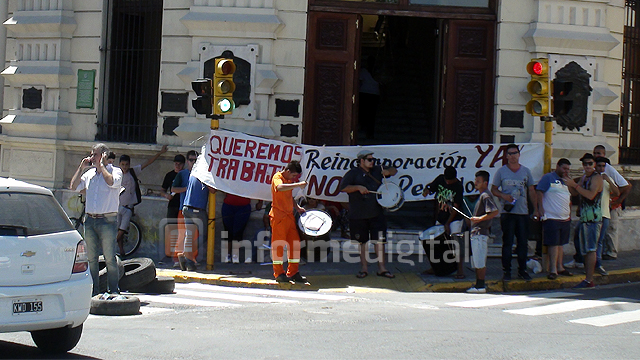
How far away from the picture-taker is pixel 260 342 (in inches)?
312

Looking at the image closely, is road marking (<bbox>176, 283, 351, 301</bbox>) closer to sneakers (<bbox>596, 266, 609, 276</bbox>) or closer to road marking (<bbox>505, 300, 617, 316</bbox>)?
road marking (<bbox>505, 300, 617, 316</bbox>)

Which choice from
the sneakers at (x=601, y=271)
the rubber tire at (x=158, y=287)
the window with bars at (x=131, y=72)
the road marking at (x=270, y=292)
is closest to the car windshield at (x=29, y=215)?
the rubber tire at (x=158, y=287)

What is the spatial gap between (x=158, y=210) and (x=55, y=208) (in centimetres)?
754

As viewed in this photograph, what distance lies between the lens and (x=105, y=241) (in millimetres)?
9969

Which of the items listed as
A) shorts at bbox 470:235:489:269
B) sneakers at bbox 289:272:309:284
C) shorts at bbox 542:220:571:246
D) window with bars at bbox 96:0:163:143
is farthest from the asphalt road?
window with bars at bbox 96:0:163:143

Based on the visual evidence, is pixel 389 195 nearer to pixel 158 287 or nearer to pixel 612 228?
pixel 158 287

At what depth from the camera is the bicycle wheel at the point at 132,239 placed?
14.8 metres

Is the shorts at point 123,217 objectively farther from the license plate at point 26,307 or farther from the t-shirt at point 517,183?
the license plate at point 26,307

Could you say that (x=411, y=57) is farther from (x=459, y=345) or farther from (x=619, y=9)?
(x=459, y=345)

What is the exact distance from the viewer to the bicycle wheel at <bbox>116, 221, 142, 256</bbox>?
14820 mm

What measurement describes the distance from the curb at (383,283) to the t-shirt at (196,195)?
42.1 inches

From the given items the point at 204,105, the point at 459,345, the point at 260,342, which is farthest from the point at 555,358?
the point at 204,105

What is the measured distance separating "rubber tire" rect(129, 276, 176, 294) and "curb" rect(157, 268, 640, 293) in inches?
45.0

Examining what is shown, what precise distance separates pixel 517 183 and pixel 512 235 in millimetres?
791
